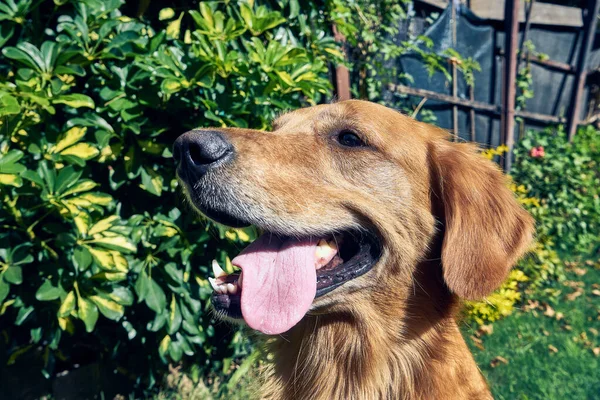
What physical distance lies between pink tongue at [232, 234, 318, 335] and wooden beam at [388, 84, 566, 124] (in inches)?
165

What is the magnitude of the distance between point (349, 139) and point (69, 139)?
1313 millimetres

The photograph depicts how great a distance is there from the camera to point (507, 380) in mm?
4434

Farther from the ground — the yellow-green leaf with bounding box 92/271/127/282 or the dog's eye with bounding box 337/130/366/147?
the dog's eye with bounding box 337/130/366/147

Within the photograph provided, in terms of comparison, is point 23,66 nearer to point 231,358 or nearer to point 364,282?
point 364,282

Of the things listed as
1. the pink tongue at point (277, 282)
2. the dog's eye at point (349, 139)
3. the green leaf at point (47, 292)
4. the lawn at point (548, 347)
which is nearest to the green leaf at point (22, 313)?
the green leaf at point (47, 292)

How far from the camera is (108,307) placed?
2971mm

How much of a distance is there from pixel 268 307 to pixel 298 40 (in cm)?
210

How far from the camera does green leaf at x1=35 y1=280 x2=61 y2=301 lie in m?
2.82

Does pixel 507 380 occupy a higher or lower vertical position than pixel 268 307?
lower

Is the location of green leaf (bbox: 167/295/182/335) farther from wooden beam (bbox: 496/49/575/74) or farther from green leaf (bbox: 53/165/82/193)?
wooden beam (bbox: 496/49/575/74)

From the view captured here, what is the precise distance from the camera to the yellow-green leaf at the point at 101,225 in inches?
111

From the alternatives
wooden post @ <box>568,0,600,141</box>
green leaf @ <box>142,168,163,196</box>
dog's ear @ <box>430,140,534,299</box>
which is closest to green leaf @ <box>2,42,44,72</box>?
green leaf @ <box>142,168,163,196</box>

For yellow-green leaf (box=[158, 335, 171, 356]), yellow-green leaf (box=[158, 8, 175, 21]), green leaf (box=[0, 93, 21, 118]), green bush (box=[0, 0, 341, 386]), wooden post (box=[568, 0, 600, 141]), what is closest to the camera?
green leaf (box=[0, 93, 21, 118])

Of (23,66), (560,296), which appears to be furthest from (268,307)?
(560,296)
